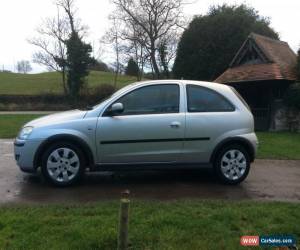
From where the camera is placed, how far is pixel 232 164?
7637mm

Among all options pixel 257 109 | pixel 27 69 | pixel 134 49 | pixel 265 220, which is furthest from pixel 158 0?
pixel 27 69

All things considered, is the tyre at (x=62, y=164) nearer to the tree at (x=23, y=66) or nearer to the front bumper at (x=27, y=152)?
the front bumper at (x=27, y=152)

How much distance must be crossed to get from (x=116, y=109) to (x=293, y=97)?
16.2m

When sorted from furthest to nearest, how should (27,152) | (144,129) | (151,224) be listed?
(144,129) → (27,152) → (151,224)

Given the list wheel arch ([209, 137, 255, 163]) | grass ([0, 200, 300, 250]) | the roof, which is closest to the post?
grass ([0, 200, 300, 250])

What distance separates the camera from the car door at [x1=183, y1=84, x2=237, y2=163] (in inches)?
294

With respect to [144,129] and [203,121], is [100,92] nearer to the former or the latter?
[203,121]

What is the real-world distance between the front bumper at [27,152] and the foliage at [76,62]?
36431 millimetres

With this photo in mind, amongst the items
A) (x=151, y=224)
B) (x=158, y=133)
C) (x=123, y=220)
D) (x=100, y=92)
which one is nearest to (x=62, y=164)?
(x=158, y=133)

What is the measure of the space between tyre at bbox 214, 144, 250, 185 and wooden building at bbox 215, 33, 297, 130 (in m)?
14.8

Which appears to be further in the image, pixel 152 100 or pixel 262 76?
pixel 262 76

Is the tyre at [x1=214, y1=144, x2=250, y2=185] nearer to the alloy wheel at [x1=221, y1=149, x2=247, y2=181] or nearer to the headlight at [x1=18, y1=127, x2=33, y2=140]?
the alloy wheel at [x1=221, y1=149, x2=247, y2=181]

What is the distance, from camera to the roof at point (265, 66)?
2225 cm

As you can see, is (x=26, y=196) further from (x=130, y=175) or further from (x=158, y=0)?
(x=158, y=0)
